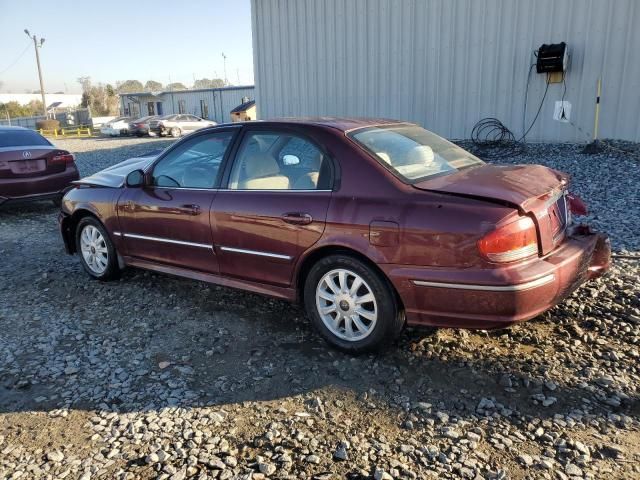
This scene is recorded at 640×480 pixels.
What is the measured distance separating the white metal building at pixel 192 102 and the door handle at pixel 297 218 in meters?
34.1

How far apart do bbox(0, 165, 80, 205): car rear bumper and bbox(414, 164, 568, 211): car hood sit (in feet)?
23.7

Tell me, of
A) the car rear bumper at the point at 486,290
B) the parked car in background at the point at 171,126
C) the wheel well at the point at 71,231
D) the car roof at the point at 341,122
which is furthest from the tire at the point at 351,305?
the parked car in background at the point at 171,126

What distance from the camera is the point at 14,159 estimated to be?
8102 mm

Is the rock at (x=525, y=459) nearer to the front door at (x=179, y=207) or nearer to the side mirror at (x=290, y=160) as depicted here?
the side mirror at (x=290, y=160)

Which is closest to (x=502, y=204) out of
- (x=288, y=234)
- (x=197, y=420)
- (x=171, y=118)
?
(x=288, y=234)

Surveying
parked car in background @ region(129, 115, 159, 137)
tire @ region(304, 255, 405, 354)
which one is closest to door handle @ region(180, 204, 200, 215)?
tire @ region(304, 255, 405, 354)

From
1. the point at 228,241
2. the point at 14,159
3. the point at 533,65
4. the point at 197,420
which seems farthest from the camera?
the point at 533,65

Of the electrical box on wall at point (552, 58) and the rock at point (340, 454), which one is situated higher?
the electrical box on wall at point (552, 58)

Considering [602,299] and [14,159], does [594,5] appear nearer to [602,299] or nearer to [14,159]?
[602,299]

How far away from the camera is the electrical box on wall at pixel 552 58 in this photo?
10.3 metres

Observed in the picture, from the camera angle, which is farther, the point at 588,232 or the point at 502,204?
the point at 588,232

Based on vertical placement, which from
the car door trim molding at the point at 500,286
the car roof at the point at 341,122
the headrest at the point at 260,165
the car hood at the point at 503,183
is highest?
the car roof at the point at 341,122

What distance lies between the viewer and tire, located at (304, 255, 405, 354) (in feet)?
10.7

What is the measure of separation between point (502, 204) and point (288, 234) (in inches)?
55.2
